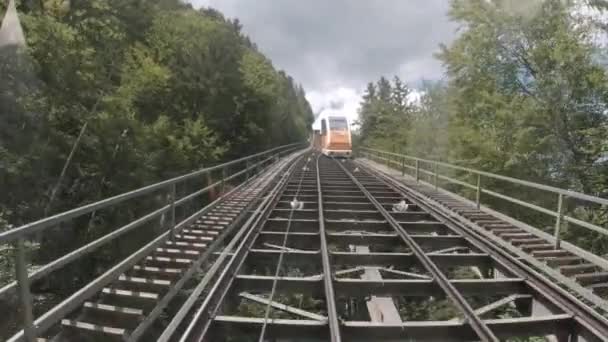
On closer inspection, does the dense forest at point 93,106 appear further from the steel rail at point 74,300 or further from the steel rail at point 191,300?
the steel rail at point 74,300

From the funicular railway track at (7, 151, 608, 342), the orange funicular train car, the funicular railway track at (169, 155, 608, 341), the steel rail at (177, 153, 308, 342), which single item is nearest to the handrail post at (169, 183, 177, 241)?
the funicular railway track at (7, 151, 608, 342)

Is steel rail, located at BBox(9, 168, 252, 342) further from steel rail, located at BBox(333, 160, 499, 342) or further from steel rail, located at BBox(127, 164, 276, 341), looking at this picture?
steel rail, located at BBox(333, 160, 499, 342)

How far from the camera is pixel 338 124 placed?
30953 mm

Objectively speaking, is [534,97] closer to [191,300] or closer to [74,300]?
[191,300]

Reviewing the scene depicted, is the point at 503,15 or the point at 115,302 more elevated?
the point at 503,15

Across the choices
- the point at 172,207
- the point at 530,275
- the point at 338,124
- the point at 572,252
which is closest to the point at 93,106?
the point at 172,207

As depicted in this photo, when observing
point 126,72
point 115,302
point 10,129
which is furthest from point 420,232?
point 126,72

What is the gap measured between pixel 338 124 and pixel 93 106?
18.5 m

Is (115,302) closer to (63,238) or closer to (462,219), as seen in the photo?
(462,219)

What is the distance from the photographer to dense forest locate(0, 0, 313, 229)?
12688mm

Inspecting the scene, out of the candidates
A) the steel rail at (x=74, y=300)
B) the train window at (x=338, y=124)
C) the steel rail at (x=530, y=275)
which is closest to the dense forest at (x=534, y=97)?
the steel rail at (x=530, y=275)

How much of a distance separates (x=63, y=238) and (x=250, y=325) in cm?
1394

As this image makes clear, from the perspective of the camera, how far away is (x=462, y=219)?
8.45 meters

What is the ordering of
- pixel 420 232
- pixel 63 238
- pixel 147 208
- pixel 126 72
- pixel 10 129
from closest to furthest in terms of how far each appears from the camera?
pixel 420 232
pixel 10 129
pixel 63 238
pixel 147 208
pixel 126 72
